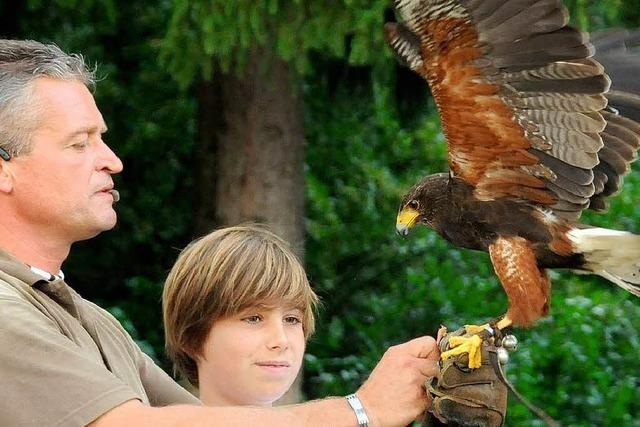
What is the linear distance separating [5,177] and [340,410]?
80 centimetres

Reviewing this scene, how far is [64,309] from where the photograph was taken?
2.27 meters

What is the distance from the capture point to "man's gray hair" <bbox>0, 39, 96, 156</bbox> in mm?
2312

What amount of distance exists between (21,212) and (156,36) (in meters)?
3.65

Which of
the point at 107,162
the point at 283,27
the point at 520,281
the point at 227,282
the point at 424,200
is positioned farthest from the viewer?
the point at 283,27

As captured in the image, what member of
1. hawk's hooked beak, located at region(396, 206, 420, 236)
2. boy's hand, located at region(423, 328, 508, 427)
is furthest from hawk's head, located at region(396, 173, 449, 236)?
boy's hand, located at region(423, 328, 508, 427)

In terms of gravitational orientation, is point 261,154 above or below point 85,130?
below

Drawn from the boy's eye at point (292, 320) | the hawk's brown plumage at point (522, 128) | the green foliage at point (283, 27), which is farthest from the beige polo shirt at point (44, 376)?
the green foliage at point (283, 27)

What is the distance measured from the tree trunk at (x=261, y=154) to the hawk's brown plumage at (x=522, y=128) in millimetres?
2443

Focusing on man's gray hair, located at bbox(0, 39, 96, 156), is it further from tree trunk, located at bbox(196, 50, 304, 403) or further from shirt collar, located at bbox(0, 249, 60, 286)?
tree trunk, located at bbox(196, 50, 304, 403)

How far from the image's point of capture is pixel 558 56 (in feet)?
8.48

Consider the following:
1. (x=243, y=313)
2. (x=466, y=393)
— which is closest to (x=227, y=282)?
(x=243, y=313)

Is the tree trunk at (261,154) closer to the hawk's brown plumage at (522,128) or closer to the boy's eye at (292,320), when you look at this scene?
the hawk's brown plumage at (522,128)

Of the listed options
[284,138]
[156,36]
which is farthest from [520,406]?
[156,36]

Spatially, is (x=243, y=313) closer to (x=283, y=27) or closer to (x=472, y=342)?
(x=472, y=342)
